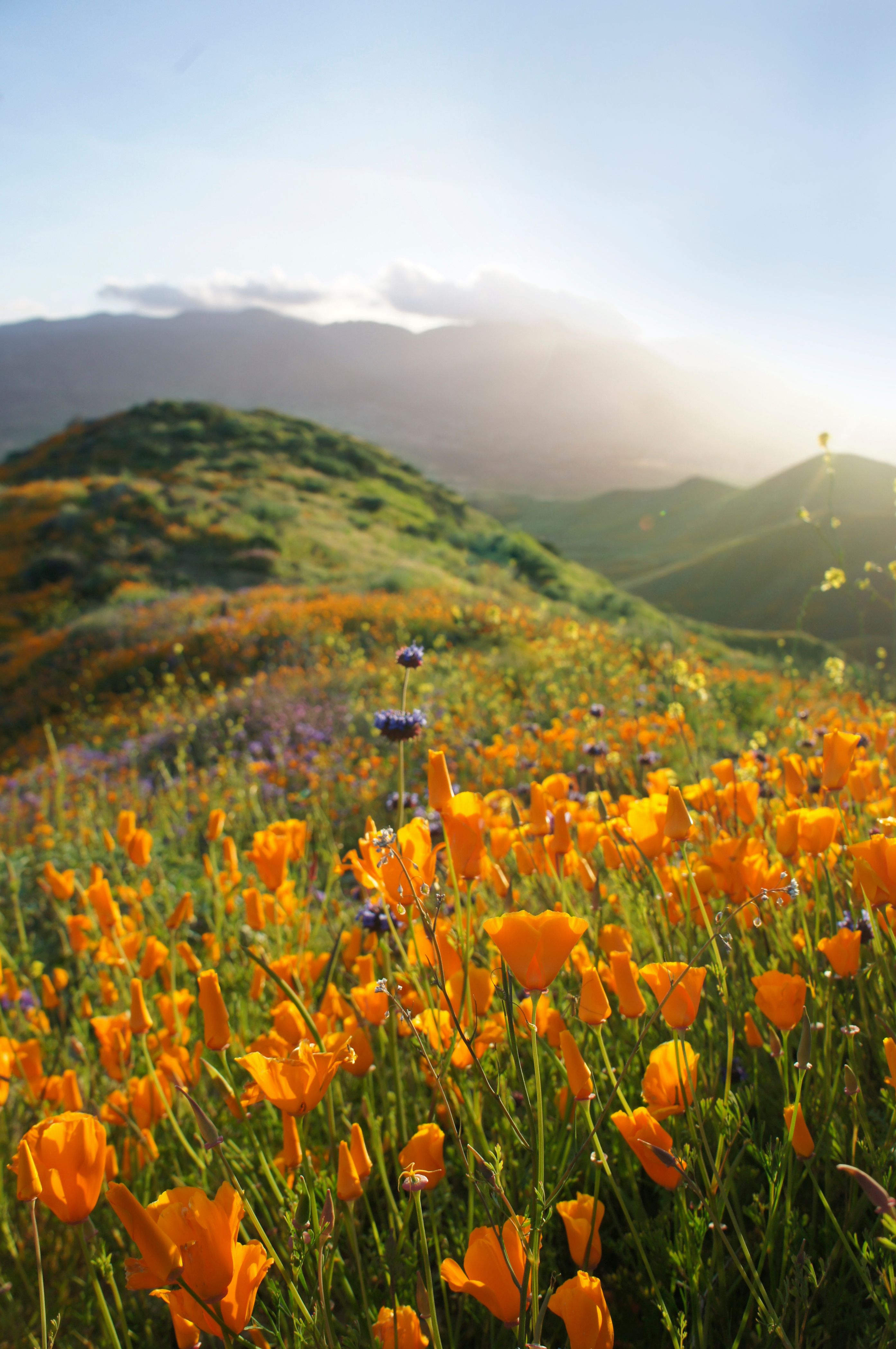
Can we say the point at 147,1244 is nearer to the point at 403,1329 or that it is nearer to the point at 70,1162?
the point at 70,1162

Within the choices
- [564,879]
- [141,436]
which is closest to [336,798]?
[564,879]

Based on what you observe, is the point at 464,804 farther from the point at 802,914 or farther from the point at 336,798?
the point at 336,798

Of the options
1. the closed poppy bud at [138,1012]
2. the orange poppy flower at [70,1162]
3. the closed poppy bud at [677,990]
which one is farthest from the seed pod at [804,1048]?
the closed poppy bud at [138,1012]

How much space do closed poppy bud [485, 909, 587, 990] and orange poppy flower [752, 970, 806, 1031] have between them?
1.46 feet

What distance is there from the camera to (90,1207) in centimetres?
79

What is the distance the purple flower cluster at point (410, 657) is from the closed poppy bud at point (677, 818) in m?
0.56

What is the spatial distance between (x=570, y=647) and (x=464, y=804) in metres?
6.69

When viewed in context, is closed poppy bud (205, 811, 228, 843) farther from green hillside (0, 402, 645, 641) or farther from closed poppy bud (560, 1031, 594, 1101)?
green hillside (0, 402, 645, 641)

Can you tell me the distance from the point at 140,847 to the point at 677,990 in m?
1.43

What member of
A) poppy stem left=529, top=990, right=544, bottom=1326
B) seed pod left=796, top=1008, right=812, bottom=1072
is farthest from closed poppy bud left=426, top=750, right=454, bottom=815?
seed pod left=796, top=1008, right=812, bottom=1072

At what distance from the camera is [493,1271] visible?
0.78 meters

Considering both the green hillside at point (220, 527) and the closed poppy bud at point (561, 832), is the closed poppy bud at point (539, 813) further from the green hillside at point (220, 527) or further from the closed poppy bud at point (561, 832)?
the green hillside at point (220, 527)

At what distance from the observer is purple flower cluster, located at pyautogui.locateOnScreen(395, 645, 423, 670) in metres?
1.45

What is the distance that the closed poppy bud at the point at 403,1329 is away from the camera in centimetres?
82
